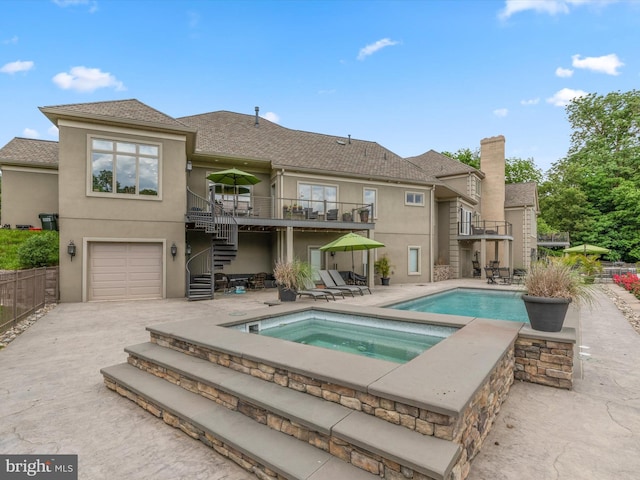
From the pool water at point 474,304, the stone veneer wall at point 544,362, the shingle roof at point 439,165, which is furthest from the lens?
the shingle roof at point 439,165

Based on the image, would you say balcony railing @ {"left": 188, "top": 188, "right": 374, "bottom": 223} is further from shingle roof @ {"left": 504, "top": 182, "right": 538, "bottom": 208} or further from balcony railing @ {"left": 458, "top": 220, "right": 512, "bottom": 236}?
shingle roof @ {"left": 504, "top": 182, "right": 538, "bottom": 208}

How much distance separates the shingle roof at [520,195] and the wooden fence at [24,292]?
2685 cm

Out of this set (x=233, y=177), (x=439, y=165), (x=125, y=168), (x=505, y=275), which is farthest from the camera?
(x=439, y=165)

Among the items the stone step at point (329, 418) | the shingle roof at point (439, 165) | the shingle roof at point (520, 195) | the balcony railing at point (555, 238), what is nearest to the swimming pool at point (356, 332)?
the stone step at point (329, 418)

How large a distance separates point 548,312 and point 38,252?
13.7 m

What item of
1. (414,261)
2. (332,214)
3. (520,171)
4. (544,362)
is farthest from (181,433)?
(520,171)

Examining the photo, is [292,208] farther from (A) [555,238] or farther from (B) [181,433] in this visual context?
(A) [555,238]

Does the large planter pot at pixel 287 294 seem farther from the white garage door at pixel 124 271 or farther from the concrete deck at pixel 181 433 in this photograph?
the white garage door at pixel 124 271

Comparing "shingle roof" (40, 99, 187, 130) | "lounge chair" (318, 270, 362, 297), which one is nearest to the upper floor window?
"shingle roof" (40, 99, 187, 130)

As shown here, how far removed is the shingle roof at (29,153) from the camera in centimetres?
1358

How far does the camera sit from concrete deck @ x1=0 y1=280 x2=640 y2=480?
2686 mm

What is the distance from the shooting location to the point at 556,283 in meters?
4.67

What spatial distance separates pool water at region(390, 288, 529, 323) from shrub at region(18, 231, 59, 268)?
1118cm

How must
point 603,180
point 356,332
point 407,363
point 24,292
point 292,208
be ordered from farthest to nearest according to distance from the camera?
point 603,180 → point 292,208 → point 24,292 → point 356,332 → point 407,363
